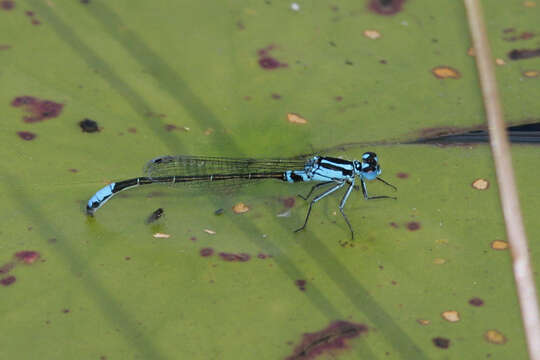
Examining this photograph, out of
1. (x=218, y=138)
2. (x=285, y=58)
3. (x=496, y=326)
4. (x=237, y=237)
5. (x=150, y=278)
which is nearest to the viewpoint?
(x=496, y=326)

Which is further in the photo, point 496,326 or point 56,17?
point 56,17

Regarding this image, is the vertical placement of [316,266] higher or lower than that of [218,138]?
lower

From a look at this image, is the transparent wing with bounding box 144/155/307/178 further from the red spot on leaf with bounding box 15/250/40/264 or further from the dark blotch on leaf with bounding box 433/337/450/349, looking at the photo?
the dark blotch on leaf with bounding box 433/337/450/349

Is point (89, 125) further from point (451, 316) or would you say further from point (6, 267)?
point (451, 316)

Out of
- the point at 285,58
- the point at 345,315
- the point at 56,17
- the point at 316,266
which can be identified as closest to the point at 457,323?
the point at 345,315

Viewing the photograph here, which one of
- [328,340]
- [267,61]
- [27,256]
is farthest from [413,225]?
[27,256]

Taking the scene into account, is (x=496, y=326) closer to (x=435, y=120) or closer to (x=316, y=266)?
(x=316, y=266)
